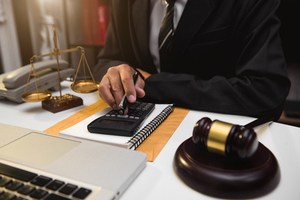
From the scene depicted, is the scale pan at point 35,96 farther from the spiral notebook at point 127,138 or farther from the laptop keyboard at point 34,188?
the laptop keyboard at point 34,188

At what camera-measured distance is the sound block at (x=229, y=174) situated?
40 cm

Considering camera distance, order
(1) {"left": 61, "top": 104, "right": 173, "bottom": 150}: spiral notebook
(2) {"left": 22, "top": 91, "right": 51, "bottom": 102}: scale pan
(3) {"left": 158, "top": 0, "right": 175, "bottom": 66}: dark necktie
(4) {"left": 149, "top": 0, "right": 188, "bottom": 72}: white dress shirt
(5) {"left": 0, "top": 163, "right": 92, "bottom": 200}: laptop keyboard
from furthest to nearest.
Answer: (4) {"left": 149, "top": 0, "right": 188, "bottom": 72}: white dress shirt < (3) {"left": 158, "top": 0, "right": 175, "bottom": 66}: dark necktie < (2) {"left": 22, "top": 91, "right": 51, "bottom": 102}: scale pan < (1) {"left": 61, "top": 104, "right": 173, "bottom": 150}: spiral notebook < (5) {"left": 0, "top": 163, "right": 92, "bottom": 200}: laptop keyboard

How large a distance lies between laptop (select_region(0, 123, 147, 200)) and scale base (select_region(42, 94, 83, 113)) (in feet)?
0.65

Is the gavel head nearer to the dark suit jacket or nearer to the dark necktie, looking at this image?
the dark suit jacket

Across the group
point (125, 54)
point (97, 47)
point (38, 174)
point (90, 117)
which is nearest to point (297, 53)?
point (125, 54)

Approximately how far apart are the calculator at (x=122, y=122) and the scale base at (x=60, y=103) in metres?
0.18

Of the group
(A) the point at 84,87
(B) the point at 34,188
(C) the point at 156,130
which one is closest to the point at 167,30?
(A) the point at 84,87

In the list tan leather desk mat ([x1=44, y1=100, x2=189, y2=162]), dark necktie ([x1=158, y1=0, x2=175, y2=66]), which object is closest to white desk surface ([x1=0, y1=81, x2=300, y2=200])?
tan leather desk mat ([x1=44, y1=100, x2=189, y2=162])

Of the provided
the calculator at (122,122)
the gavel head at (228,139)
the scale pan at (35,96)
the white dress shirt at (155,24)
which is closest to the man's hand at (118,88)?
the calculator at (122,122)

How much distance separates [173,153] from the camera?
0.54 m

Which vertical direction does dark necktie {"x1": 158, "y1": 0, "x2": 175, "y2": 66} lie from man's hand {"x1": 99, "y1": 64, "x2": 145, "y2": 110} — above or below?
above

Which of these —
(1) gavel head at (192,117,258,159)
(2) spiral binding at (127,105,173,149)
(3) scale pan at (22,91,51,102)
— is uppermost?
(1) gavel head at (192,117,258,159)

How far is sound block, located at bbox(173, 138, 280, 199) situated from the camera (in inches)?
15.9

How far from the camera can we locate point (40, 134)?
56cm
